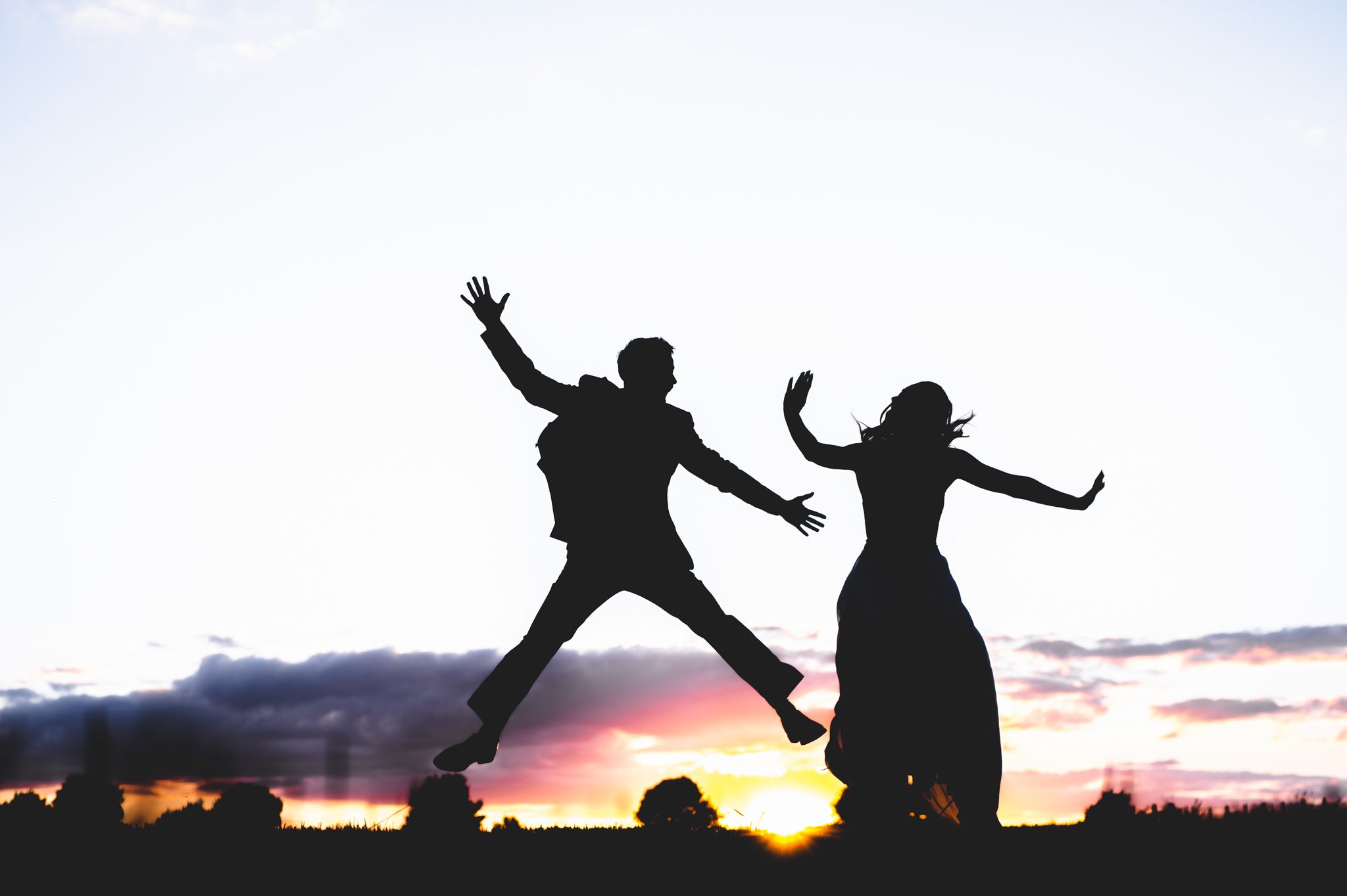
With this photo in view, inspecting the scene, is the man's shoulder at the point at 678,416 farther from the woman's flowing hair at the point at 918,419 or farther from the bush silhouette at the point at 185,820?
the bush silhouette at the point at 185,820

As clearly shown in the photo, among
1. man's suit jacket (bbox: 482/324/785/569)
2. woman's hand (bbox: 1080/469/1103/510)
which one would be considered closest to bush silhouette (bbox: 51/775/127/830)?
man's suit jacket (bbox: 482/324/785/569)

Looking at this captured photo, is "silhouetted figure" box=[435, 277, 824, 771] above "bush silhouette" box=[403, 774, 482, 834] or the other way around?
above

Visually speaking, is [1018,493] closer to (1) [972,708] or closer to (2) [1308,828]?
(1) [972,708]

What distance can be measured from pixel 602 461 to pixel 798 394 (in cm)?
148

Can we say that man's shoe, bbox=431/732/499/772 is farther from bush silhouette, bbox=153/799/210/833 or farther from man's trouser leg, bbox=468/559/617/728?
bush silhouette, bbox=153/799/210/833

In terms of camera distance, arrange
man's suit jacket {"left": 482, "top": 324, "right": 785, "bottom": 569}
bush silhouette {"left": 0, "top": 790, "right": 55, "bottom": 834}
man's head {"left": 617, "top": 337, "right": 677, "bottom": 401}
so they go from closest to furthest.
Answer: bush silhouette {"left": 0, "top": 790, "right": 55, "bottom": 834}
man's suit jacket {"left": 482, "top": 324, "right": 785, "bottom": 569}
man's head {"left": 617, "top": 337, "right": 677, "bottom": 401}

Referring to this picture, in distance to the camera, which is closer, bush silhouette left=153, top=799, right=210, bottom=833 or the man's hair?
bush silhouette left=153, top=799, right=210, bottom=833

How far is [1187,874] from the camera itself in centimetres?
688

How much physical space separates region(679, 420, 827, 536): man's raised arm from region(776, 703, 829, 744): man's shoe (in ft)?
4.26

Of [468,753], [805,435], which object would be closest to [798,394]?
[805,435]

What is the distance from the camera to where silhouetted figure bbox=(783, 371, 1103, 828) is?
8547 mm

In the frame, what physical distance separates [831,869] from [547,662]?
2893 mm

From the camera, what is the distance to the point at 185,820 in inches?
316

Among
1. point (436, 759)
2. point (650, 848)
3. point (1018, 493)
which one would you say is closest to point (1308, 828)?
point (1018, 493)
